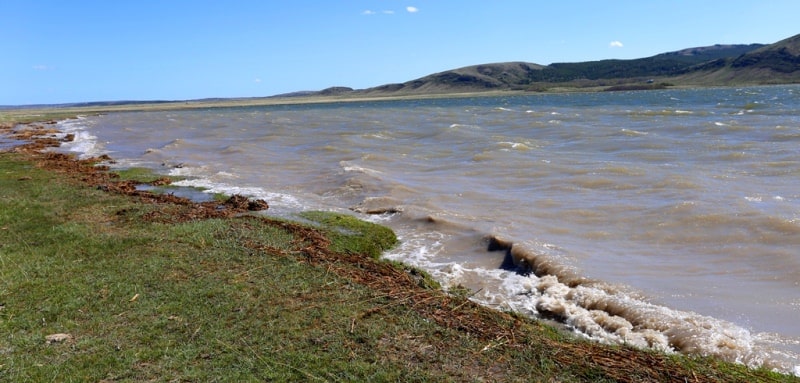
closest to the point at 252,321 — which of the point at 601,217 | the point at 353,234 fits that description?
the point at 353,234

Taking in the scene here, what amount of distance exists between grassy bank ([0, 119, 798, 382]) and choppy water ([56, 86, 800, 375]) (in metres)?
1.72

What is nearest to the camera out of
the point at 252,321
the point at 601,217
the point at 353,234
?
the point at 252,321

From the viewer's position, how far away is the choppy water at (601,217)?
898 cm

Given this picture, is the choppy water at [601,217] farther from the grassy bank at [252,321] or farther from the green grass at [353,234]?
the grassy bank at [252,321]

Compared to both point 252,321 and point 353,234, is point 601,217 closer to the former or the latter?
point 353,234

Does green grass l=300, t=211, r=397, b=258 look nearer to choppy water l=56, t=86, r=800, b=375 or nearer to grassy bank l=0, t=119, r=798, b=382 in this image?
grassy bank l=0, t=119, r=798, b=382

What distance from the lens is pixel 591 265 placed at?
11.5m

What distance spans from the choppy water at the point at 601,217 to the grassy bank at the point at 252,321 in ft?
5.63

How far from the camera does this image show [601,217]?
15.4 metres

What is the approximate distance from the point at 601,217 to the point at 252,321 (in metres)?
11.2

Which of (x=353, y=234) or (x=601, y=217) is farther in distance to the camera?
(x=601, y=217)

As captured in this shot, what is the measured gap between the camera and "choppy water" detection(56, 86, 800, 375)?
8977mm

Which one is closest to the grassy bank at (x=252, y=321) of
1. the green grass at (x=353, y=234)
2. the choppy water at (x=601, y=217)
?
the green grass at (x=353, y=234)

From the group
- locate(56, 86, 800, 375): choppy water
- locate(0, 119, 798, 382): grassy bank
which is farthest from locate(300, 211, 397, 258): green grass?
locate(56, 86, 800, 375): choppy water
